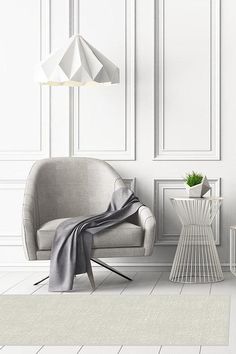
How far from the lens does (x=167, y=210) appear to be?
19.1 feet

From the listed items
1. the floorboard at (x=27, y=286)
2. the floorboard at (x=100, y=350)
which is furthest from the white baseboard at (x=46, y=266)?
the floorboard at (x=100, y=350)

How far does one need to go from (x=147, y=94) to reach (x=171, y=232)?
1097mm

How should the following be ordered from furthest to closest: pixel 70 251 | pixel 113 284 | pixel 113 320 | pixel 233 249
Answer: pixel 233 249 → pixel 113 284 → pixel 70 251 → pixel 113 320

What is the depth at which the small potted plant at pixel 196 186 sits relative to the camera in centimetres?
532

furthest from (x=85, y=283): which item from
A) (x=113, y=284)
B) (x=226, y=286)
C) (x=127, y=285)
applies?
(x=226, y=286)

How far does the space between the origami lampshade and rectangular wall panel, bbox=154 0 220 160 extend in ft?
1.75

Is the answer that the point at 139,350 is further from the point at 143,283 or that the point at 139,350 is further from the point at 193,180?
the point at 193,180

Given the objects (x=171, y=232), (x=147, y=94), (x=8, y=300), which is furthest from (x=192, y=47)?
(x=8, y=300)

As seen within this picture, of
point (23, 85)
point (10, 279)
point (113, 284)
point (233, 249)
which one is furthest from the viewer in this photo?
point (23, 85)

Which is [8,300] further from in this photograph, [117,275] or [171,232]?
[171,232]

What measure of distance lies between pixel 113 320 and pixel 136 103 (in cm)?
231

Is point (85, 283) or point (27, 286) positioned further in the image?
point (85, 283)

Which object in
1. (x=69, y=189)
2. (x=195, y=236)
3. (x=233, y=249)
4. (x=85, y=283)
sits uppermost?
(x=69, y=189)

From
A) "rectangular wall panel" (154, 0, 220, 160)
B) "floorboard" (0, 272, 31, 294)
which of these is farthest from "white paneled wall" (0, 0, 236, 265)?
"floorboard" (0, 272, 31, 294)
